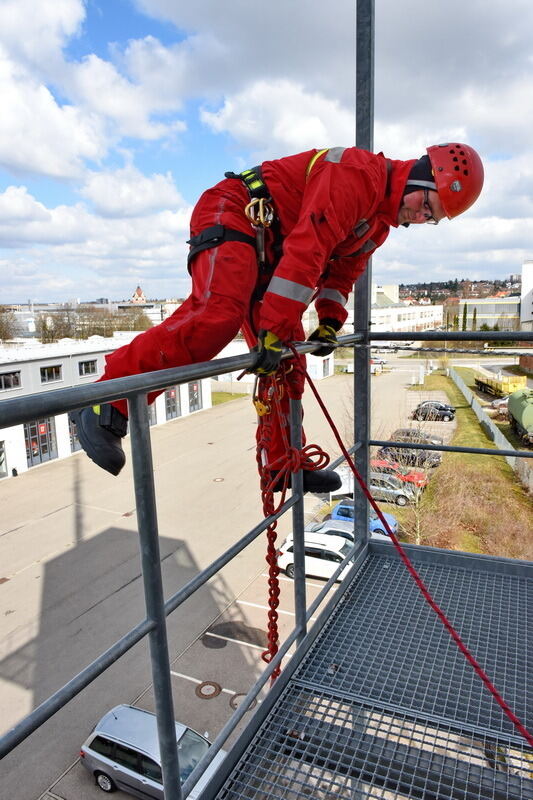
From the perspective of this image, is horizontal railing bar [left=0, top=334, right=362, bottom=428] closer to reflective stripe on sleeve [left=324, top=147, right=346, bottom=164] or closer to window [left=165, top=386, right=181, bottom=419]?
reflective stripe on sleeve [left=324, top=147, right=346, bottom=164]

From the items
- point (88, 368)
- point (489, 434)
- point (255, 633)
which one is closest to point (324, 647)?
point (88, 368)

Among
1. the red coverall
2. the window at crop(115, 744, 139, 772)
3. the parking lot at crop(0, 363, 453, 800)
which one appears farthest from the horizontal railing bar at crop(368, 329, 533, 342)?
the window at crop(115, 744, 139, 772)

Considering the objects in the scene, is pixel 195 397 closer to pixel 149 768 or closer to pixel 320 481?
pixel 149 768

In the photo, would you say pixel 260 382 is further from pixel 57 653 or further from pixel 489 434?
pixel 489 434

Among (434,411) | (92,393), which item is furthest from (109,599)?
(434,411)

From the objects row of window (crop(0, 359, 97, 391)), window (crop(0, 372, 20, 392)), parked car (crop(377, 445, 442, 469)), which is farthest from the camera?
parked car (crop(377, 445, 442, 469))

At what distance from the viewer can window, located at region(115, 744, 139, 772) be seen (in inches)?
261

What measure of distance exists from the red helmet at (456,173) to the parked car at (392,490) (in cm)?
1129

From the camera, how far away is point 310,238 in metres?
1.65

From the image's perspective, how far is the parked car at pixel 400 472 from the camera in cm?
1293

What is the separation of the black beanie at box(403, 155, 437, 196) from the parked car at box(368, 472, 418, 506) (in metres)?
11.3

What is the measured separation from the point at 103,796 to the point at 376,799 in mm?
7166

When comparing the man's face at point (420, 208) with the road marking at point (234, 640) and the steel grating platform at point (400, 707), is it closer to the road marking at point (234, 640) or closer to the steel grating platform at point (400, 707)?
the steel grating platform at point (400, 707)

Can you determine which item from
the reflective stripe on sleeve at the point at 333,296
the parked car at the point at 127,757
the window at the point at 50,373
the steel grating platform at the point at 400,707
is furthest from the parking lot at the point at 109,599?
the steel grating platform at the point at 400,707
